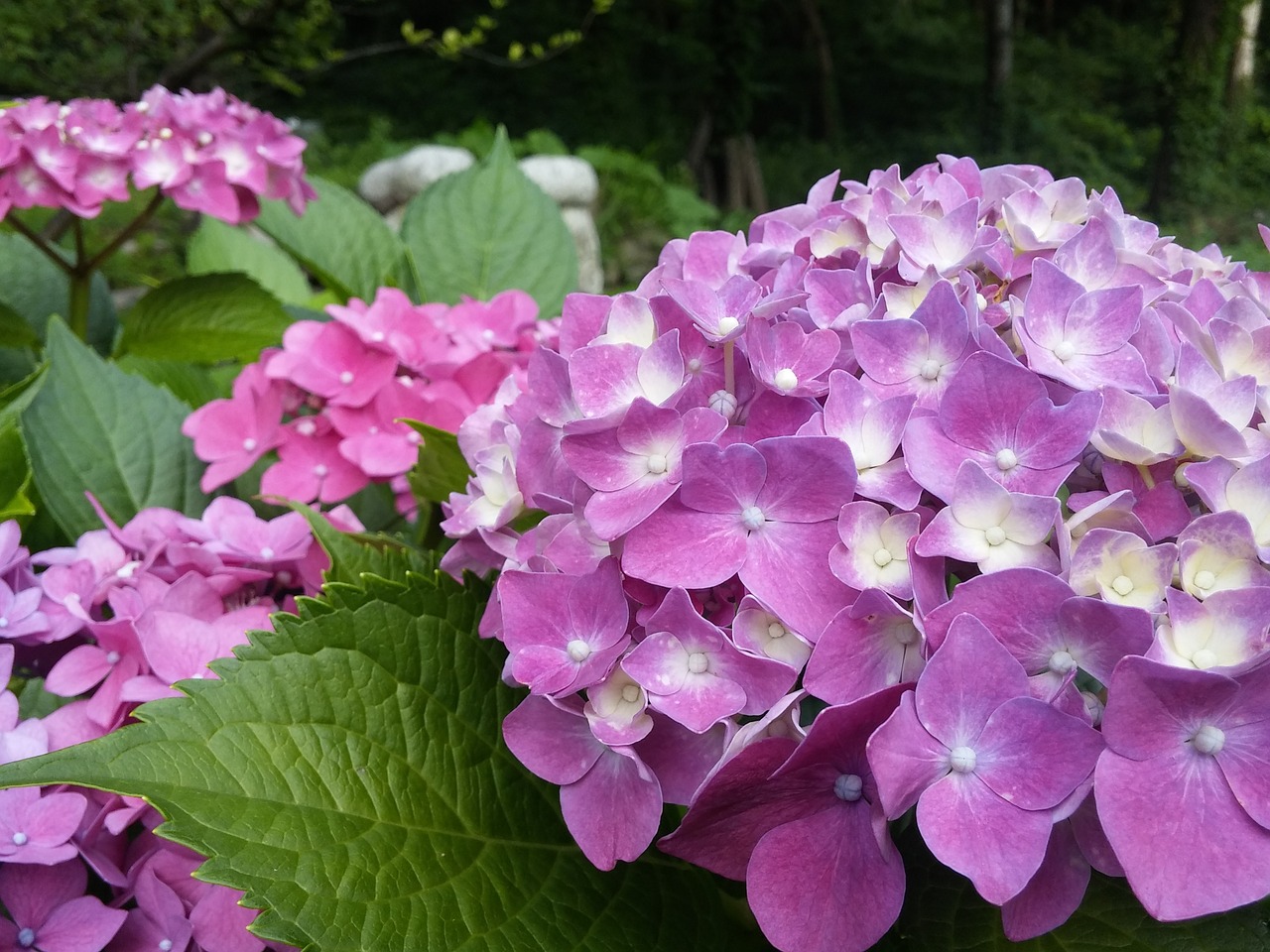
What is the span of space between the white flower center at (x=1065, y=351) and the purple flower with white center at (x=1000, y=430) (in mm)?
37

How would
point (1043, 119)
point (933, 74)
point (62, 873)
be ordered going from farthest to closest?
point (933, 74) < point (1043, 119) < point (62, 873)

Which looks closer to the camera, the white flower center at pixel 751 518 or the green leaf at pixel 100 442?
the white flower center at pixel 751 518

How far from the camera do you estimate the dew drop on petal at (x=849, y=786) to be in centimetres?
36

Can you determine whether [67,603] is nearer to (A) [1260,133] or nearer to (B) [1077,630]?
(B) [1077,630]

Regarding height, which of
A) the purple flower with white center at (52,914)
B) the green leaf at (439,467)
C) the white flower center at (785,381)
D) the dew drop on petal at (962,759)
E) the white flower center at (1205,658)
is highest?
the white flower center at (785,381)

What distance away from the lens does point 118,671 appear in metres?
0.55

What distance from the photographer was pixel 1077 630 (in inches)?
13.1

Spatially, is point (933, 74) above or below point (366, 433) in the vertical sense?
below

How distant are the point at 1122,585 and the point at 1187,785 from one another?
7 cm

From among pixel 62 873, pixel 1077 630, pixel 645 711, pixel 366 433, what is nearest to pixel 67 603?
pixel 62 873

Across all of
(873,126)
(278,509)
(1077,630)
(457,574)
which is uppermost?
(1077,630)

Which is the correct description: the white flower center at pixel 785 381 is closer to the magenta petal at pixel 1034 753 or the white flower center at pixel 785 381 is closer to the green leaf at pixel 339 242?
the magenta petal at pixel 1034 753

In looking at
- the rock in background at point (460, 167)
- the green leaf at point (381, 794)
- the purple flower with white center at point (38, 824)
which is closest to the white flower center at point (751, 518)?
the green leaf at point (381, 794)

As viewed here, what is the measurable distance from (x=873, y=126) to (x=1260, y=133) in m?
3.42
